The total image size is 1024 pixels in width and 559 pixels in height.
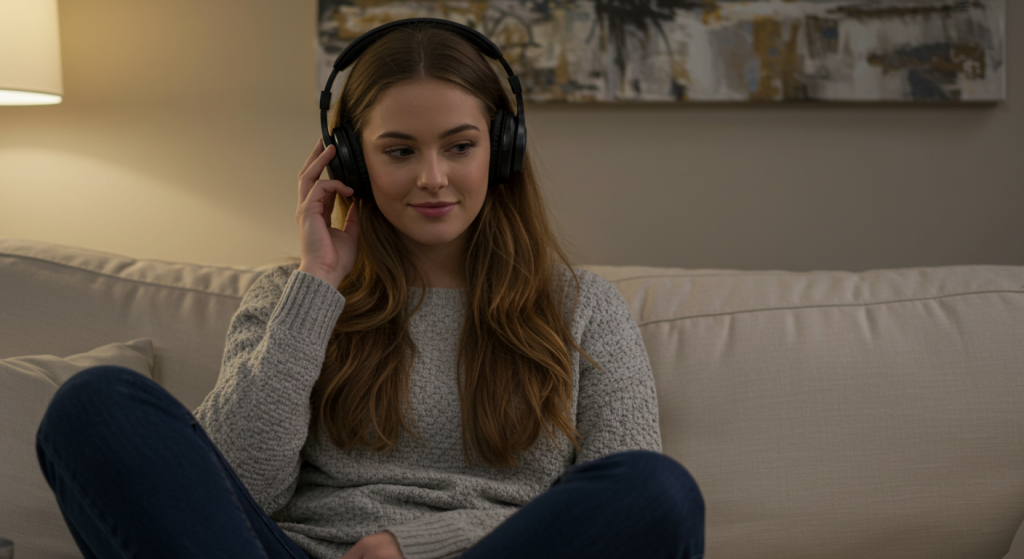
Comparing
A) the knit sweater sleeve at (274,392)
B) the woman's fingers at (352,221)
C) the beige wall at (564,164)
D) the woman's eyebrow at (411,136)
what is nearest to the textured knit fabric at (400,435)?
the knit sweater sleeve at (274,392)

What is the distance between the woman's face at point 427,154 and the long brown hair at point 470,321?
0.09 ft

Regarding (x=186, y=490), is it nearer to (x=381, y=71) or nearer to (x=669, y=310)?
(x=381, y=71)

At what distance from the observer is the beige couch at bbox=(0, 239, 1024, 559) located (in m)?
1.12

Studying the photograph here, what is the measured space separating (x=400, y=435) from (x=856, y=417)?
26.6 inches

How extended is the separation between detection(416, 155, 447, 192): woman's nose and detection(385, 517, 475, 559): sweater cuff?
1.44 ft

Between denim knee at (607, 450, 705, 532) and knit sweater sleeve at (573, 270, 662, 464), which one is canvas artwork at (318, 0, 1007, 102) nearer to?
knit sweater sleeve at (573, 270, 662, 464)

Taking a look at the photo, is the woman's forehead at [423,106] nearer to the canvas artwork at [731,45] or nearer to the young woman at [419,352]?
the young woman at [419,352]

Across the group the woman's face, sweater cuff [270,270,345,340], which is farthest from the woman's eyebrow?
sweater cuff [270,270,345,340]

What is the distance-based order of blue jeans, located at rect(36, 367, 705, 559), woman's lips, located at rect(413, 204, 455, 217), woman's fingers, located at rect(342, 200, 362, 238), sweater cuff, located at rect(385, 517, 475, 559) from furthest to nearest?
woman's fingers, located at rect(342, 200, 362, 238) → woman's lips, located at rect(413, 204, 455, 217) → sweater cuff, located at rect(385, 517, 475, 559) → blue jeans, located at rect(36, 367, 705, 559)

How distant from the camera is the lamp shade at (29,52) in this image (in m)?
1.47

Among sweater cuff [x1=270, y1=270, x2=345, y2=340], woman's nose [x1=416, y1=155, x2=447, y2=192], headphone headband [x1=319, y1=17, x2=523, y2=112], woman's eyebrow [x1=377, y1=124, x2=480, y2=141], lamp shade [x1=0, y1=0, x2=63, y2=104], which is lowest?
sweater cuff [x1=270, y1=270, x2=345, y2=340]

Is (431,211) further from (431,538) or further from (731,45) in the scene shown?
(731,45)

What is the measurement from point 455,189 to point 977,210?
50.0 inches

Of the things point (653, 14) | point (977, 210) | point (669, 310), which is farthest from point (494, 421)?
point (977, 210)
